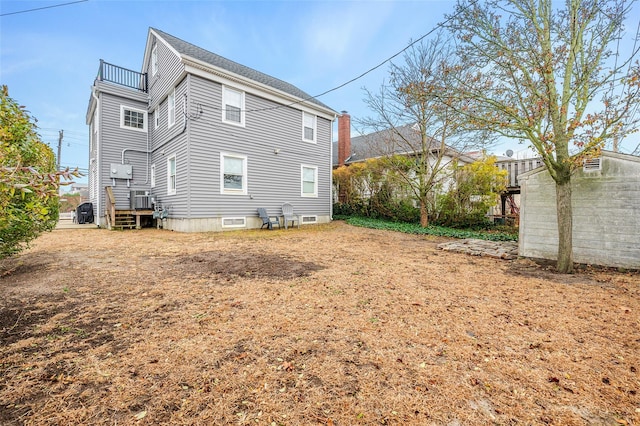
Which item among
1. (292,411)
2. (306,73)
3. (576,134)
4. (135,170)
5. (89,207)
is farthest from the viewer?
(306,73)

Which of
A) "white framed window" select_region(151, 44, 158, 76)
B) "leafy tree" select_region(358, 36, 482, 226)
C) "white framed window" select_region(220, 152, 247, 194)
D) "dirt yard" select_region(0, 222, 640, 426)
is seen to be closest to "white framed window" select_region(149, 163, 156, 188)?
"white framed window" select_region(151, 44, 158, 76)

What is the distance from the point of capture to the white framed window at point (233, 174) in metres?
9.80

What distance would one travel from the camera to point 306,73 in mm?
20391

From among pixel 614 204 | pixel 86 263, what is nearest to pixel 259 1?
pixel 86 263

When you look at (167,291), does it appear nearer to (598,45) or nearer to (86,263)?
(86,263)

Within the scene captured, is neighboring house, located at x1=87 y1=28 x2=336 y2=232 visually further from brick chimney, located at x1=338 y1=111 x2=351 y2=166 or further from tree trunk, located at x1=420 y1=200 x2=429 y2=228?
tree trunk, located at x1=420 y1=200 x2=429 y2=228

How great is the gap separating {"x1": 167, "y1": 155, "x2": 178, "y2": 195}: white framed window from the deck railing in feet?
16.3

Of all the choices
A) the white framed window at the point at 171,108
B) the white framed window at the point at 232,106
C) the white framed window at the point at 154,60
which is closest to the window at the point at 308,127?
the white framed window at the point at 232,106

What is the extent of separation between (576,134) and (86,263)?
8487 millimetres

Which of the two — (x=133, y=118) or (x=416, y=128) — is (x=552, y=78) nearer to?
(x=416, y=128)

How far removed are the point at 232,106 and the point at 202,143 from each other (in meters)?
2.02

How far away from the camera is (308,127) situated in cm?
1273

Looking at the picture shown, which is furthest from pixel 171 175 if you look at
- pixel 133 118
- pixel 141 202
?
pixel 133 118

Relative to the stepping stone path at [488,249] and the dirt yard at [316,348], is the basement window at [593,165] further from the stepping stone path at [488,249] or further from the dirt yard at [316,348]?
the stepping stone path at [488,249]
